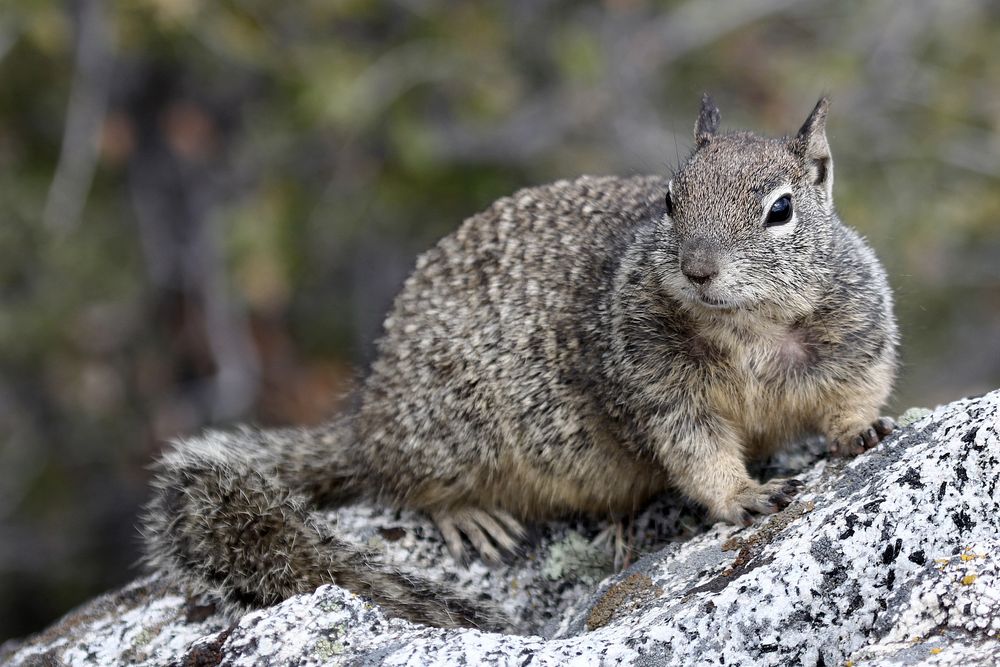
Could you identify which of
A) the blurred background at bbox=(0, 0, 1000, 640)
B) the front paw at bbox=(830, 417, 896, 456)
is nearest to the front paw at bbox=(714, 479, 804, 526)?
the front paw at bbox=(830, 417, 896, 456)

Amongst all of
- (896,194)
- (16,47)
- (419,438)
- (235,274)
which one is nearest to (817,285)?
(419,438)

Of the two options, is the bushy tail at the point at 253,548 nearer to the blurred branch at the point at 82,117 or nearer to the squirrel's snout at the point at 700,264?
the squirrel's snout at the point at 700,264

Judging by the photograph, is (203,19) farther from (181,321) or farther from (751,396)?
(751,396)

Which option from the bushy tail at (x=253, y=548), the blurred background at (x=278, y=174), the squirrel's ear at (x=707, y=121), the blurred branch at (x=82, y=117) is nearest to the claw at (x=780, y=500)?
the bushy tail at (x=253, y=548)

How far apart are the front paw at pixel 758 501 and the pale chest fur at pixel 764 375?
345 millimetres

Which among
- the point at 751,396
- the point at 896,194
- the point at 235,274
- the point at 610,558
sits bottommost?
the point at 610,558

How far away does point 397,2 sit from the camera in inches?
390

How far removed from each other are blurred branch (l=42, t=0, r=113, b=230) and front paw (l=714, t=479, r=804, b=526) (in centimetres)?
657

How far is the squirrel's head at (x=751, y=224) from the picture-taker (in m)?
4.05

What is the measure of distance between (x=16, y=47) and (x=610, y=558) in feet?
23.5

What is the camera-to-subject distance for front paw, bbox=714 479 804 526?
13.4 feet

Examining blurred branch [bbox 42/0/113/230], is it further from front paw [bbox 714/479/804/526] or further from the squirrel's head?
front paw [bbox 714/479/804/526]

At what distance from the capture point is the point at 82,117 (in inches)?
356

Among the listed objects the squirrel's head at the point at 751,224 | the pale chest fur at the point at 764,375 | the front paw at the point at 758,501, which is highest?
the squirrel's head at the point at 751,224
